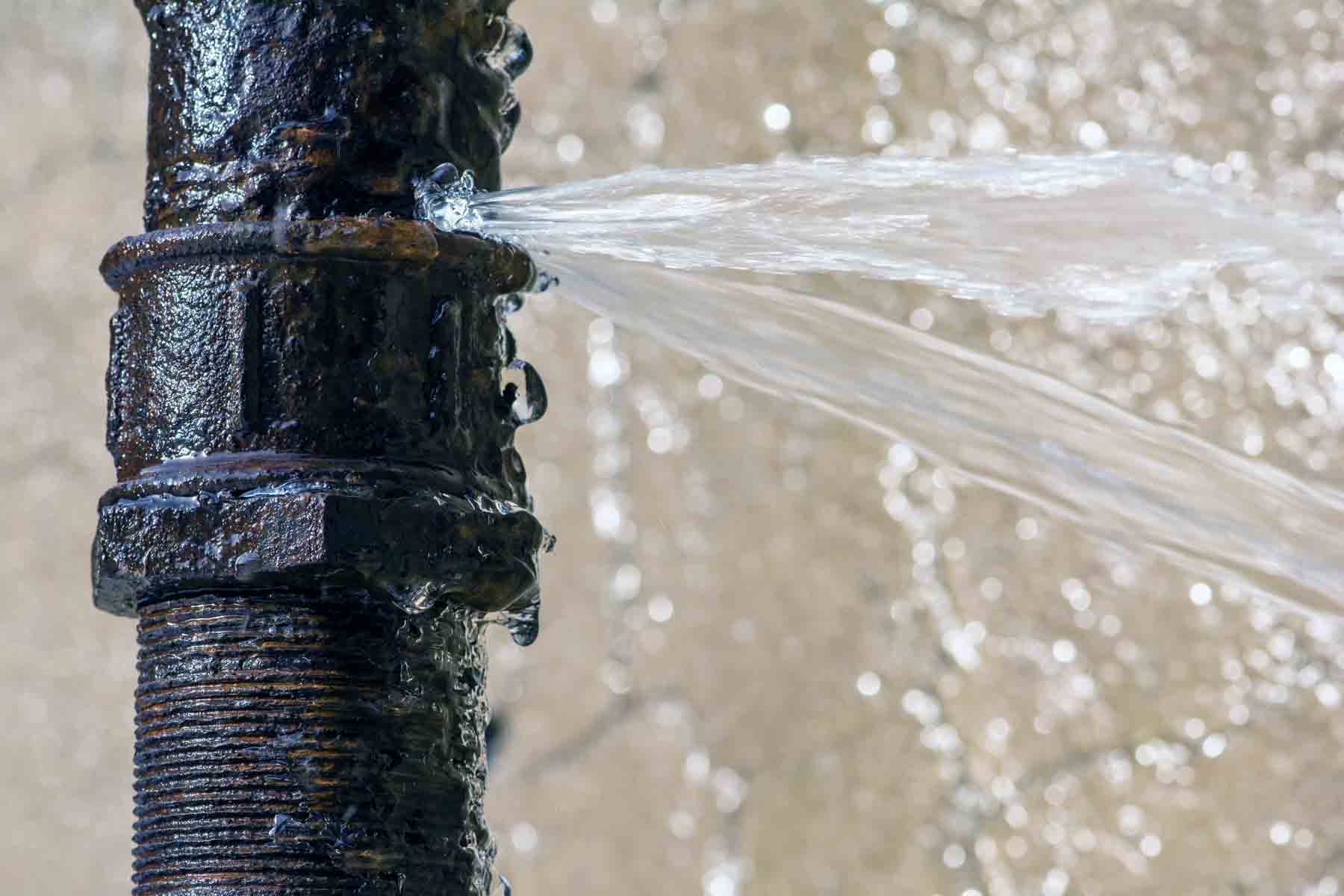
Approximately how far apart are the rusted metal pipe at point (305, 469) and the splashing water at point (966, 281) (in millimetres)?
49

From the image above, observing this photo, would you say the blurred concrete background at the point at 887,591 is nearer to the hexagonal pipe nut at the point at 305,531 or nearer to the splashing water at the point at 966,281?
the splashing water at the point at 966,281

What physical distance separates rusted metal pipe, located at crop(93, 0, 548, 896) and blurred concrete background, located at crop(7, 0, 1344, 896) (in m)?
0.98

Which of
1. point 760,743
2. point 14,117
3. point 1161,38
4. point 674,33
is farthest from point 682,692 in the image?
point 14,117

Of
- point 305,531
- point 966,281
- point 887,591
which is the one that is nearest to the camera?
point 305,531

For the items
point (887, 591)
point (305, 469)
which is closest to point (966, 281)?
point (305, 469)

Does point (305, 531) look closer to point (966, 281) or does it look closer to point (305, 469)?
point (305, 469)

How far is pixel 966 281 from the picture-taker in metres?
0.89

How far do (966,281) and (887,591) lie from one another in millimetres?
824

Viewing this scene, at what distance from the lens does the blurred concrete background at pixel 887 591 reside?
5.27 ft

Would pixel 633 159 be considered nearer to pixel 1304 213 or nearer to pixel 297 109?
pixel 1304 213

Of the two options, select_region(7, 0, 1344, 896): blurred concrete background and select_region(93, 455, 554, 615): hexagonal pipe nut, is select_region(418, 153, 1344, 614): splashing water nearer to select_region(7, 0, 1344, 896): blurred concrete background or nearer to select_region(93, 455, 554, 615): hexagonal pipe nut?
select_region(93, 455, 554, 615): hexagonal pipe nut

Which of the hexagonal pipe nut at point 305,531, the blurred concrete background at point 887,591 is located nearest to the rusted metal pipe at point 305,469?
the hexagonal pipe nut at point 305,531

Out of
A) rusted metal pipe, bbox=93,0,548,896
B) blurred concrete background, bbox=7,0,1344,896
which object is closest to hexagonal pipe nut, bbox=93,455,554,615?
rusted metal pipe, bbox=93,0,548,896

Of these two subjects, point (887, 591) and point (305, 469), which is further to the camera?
point (887, 591)
